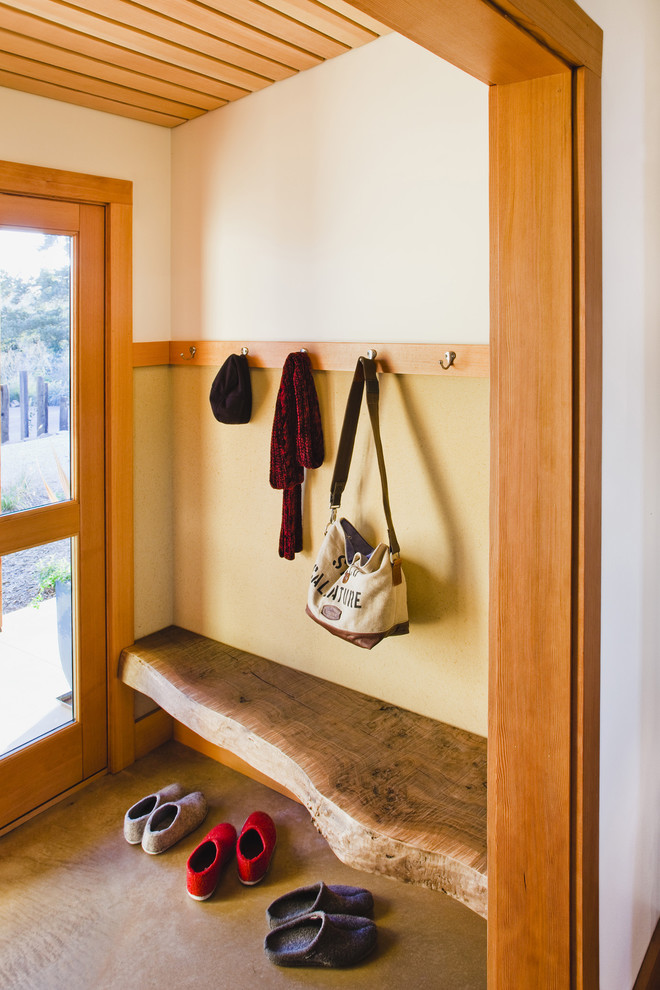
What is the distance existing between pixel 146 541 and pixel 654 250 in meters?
1.92

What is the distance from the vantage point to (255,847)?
2.16 meters

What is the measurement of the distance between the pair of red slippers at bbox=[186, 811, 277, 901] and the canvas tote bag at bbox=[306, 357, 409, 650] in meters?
0.73

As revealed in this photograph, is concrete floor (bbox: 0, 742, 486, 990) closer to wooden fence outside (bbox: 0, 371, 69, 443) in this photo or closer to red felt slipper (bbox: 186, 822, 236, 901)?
red felt slipper (bbox: 186, 822, 236, 901)

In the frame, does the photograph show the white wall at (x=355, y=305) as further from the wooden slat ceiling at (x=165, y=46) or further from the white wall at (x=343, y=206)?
the wooden slat ceiling at (x=165, y=46)

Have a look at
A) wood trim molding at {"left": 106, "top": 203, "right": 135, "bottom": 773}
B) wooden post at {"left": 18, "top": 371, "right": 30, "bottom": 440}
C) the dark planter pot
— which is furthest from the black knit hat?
the dark planter pot

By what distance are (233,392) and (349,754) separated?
1160 millimetres

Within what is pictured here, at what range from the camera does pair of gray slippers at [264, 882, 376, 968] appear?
5.85ft

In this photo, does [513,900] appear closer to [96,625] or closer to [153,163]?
[96,625]

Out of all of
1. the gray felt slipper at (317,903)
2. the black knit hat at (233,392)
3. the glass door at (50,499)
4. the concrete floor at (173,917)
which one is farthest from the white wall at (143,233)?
the gray felt slipper at (317,903)

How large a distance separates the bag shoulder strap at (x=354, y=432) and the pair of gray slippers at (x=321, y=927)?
94cm

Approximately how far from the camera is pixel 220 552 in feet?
8.52

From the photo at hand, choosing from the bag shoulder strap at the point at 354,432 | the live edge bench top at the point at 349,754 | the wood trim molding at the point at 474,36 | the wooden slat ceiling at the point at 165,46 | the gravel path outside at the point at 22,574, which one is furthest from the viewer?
the gravel path outside at the point at 22,574

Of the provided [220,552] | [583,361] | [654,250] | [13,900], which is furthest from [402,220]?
[13,900]

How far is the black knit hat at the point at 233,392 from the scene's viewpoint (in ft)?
7.61
